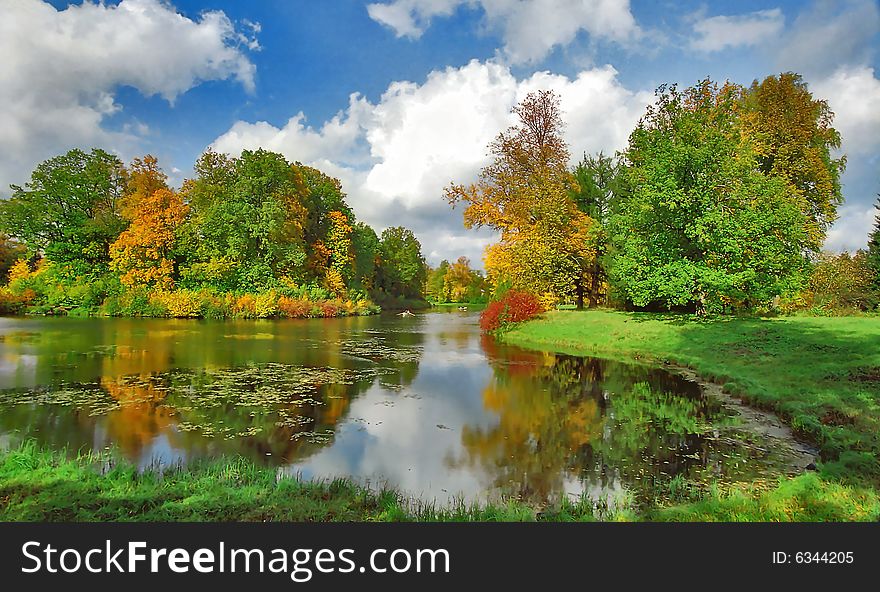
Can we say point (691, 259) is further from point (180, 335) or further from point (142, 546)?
point (180, 335)

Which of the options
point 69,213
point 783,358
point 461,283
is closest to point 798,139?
Result: point 783,358

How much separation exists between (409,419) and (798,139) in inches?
1121

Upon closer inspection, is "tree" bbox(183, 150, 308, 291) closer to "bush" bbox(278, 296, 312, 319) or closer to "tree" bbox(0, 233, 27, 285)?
"bush" bbox(278, 296, 312, 319)

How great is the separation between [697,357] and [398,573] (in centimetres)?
1449

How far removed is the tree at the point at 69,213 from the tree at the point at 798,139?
4768cm

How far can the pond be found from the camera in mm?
6332

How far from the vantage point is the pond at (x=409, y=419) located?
6.33m

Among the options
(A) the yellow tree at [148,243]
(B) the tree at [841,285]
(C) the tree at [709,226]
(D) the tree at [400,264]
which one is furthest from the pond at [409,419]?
(D) the tree at [400,264]

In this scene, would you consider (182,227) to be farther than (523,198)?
Yes

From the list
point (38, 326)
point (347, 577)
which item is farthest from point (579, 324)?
point (38, 326)

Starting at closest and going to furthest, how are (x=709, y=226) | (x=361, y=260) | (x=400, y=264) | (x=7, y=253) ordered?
(x=709, y=226)
(x=7, y=253)
(x=361, y=260)
(x=400, y=264)

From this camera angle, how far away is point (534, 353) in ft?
62.6

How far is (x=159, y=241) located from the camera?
39156 mm

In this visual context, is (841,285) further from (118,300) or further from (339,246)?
(118,300)
